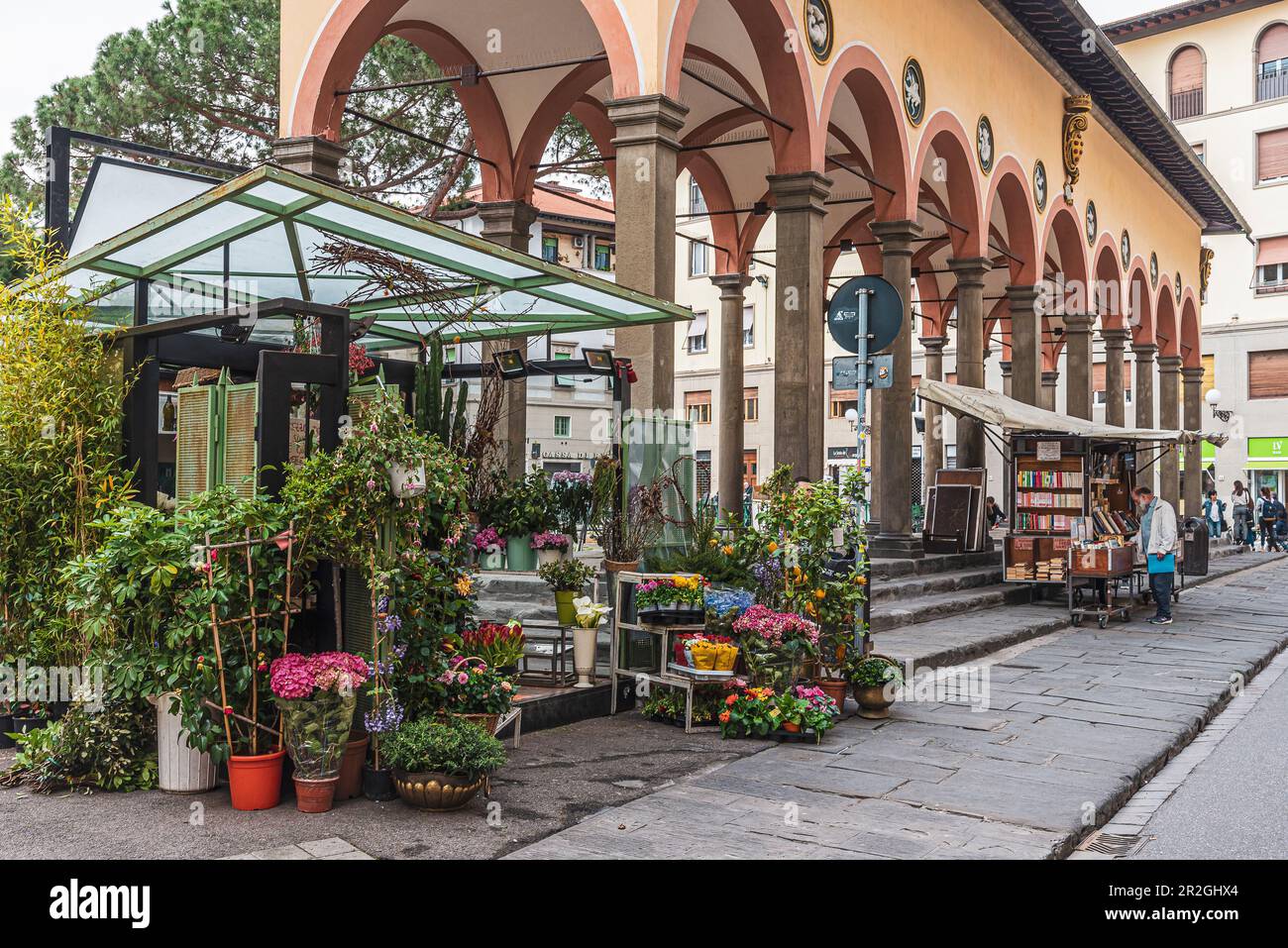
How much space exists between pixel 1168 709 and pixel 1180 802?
2508 millimetres

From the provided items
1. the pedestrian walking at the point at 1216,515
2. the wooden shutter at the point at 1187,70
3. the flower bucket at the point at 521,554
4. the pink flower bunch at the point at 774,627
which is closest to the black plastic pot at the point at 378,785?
the pink flower bunch at the point at 774,627

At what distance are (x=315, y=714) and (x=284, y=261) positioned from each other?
401 cm

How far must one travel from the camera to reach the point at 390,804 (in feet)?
16.7

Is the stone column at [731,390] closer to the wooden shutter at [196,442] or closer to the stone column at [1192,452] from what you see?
the wooden shutter at [196,442]

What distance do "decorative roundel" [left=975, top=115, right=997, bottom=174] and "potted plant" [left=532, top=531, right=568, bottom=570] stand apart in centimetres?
1187

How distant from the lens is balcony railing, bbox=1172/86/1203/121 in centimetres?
3722

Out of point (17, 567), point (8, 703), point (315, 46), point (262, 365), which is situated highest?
point (315, 46)

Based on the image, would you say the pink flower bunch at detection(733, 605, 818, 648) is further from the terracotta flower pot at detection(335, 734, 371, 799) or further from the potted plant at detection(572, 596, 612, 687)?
the terracotta flower pot at detection(335, 734, 371, 799)

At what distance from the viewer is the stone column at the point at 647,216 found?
9664 millimetres

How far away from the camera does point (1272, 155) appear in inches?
1405

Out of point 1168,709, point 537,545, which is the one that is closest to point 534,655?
point 537,545

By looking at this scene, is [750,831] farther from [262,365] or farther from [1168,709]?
[1168,709]

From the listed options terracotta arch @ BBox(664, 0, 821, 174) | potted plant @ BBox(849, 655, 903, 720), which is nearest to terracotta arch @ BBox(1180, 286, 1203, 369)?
terracotta arch @ BBox(664, 0, 821, 174)

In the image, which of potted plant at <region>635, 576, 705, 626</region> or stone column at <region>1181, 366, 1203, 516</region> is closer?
potted plant at <region>635, 576, 705, 626</region>
